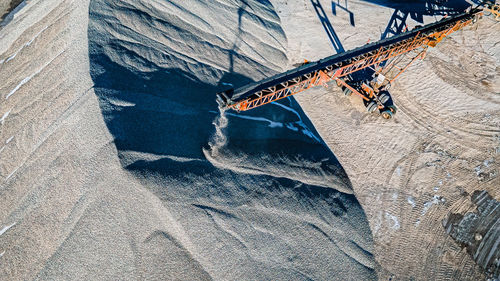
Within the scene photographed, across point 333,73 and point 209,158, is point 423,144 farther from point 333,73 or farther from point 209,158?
point 209,158

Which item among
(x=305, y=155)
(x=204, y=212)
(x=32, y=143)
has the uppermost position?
(x=32, y=143)

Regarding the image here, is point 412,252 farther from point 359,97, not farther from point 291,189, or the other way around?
point 359,97

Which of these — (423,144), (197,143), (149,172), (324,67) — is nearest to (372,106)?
(423,144)

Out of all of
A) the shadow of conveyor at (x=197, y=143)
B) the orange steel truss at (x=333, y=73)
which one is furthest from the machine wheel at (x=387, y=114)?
the shadow of conveyor at (x=197, y=143)

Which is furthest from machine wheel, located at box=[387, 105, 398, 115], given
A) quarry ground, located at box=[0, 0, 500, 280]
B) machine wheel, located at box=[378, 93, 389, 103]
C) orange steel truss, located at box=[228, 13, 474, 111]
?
orange steel truss, located at box=[228, 13, 474, 111]

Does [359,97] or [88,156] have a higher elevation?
[88,156]

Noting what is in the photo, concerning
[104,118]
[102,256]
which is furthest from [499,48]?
[102,256]
